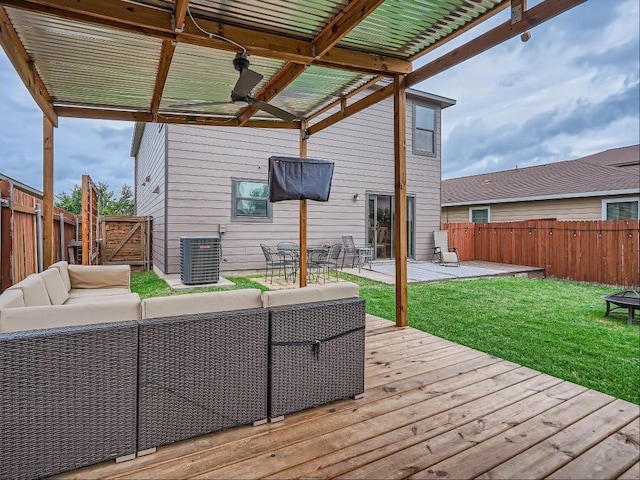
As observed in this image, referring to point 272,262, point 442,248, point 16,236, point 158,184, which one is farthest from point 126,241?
point 442,248

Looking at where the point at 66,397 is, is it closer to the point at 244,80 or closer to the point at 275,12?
the point at 244,80

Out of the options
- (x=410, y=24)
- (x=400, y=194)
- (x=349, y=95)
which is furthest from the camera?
(x=349, y=95)

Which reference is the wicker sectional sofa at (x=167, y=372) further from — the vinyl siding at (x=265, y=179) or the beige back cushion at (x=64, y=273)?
the vinyl siding at (x=265, y=179)

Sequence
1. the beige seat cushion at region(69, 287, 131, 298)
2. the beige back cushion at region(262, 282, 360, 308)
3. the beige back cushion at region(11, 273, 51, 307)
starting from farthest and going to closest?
the beige seat cushion at region(69, 287, 131, 298), the beige back cushion at region(11, 273, 51, 307), the beige back cushion at region(262, 282, 360, 308)

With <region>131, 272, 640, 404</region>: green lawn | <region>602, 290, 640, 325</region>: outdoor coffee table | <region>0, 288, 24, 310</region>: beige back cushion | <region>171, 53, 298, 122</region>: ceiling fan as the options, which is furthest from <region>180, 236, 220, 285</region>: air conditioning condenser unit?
<region>602, 290, 640, 325</region>: outdoor coffee table

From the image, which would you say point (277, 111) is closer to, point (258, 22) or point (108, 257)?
point (258, 22)

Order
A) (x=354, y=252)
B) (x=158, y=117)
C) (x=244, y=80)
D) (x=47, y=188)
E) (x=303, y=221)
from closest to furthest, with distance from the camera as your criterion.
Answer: (x=244, y=80) < (x=47, y=188) < (x=158, y=117) < (x=303, y=221) < (x=354, y=252)

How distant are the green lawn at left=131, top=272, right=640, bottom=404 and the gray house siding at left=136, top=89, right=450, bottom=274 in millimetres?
1585

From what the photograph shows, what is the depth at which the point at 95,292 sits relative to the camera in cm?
445

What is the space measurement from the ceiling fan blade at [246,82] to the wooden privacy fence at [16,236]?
2492 mm

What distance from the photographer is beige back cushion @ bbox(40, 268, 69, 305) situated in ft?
10.6

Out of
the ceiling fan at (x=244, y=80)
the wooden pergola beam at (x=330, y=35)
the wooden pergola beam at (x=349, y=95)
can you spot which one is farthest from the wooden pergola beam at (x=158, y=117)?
the ceiling fan at (x=244, y=80)

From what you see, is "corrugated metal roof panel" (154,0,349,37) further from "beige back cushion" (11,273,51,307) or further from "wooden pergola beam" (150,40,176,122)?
"beige back cushion" (11,273,51,307)

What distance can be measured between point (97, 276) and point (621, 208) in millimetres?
13666
